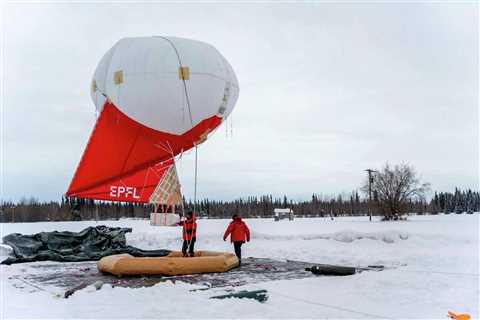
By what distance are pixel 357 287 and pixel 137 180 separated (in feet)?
26.5

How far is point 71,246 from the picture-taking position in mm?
18047

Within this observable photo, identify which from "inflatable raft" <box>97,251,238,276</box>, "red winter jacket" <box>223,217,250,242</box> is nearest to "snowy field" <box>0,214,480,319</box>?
"inflatable raft" <box>97,251,238,276</box>

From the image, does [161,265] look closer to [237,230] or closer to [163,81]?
[237,230]

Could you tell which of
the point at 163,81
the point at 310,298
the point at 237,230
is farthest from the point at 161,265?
the point at 163,81

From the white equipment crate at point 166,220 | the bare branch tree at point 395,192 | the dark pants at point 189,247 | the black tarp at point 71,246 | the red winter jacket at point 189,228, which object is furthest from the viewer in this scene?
the bare branch tree at point 395,192

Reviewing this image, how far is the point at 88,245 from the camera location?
18.0 m

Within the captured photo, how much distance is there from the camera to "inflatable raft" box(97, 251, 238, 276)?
11.9 meters

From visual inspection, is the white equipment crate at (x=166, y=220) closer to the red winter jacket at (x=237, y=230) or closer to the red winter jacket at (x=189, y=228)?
the red winter jacket at (x=189, y=228)

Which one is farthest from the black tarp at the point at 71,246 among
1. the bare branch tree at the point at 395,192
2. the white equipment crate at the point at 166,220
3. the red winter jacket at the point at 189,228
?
the bare branch tree at the point at 395,192

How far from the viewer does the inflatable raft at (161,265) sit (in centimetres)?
1188

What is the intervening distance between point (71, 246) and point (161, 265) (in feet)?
24.9

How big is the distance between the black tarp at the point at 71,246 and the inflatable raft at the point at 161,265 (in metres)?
4.36

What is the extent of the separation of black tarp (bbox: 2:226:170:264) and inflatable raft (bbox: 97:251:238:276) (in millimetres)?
4362

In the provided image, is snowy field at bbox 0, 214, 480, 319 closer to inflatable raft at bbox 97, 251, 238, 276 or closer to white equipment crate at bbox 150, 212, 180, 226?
inflatable raft at bbox 97, 251, 238, 276
